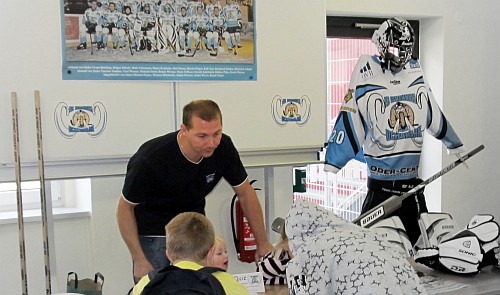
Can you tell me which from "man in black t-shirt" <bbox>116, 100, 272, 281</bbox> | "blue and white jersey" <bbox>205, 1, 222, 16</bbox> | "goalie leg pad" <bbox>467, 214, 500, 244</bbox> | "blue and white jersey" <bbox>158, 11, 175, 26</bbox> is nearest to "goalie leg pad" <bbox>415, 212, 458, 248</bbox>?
"goalie leg pad" <bbox>467, 214, 500, 244</bbox>

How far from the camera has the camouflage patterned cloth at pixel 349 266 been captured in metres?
1.64

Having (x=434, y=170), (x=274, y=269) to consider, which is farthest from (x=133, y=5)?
(x=434, y=170)

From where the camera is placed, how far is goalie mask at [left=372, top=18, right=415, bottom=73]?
11.3 feet

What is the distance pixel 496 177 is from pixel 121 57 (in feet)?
10.1

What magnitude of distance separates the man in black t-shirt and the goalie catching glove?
78 centimetres

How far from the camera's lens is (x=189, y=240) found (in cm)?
211

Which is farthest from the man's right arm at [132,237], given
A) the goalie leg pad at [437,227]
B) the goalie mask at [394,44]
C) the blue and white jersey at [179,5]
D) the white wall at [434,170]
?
the goalie mask at [394,44]

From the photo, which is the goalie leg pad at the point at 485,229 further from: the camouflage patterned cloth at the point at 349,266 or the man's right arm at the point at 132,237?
the man's right arm at the point at 132,237

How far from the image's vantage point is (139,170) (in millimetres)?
2789

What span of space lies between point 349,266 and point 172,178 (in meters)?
1.35

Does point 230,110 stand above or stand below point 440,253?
above

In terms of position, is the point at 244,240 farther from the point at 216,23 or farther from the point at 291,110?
the point at 216,23

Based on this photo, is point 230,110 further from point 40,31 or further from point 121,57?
point 40,31

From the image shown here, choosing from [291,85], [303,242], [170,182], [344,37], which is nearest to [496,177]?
[344,37]
